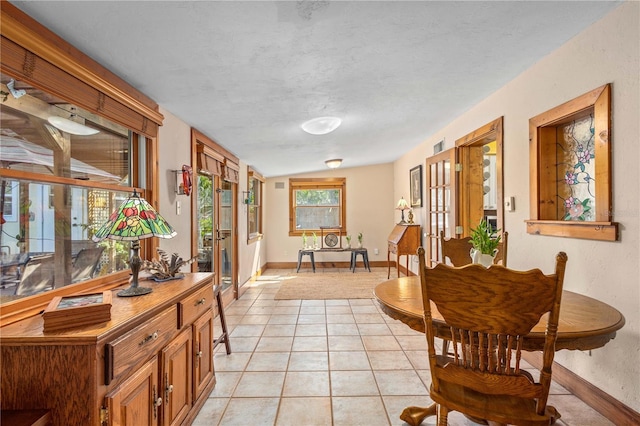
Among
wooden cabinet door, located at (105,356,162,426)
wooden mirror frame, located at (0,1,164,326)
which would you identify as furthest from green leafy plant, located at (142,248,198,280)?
wooden cabinet door, located at (105,356,162,426)

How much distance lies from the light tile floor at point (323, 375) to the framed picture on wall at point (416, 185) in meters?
2.33

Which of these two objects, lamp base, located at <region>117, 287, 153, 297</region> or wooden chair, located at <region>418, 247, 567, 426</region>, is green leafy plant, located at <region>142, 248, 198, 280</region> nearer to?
lamp base, located at <region>117, 287, 153, 297</region>

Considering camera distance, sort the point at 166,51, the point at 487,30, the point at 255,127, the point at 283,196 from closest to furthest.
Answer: the point at 166,51, the point at 487,30, the point at 255,127, the point at 283,196

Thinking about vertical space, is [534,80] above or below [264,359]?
above

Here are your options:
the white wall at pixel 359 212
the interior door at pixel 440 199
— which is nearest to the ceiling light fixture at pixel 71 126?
the interior door at pixel 440 199

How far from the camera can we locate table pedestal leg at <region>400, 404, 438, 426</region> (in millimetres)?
1852

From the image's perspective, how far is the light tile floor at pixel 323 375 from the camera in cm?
195

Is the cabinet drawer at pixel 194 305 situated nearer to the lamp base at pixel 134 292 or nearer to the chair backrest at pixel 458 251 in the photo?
the lamp base at pixel 134 292

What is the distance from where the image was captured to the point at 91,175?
182cm

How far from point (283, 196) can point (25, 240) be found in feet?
19.4

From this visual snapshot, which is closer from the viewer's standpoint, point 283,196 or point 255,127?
point 255,127

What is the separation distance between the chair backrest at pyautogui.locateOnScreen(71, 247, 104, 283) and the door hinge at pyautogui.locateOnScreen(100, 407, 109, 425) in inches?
32.7

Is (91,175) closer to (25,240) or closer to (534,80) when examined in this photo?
(25,240)

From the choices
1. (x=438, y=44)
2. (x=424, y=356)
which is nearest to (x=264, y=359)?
(x=424, y=356)
